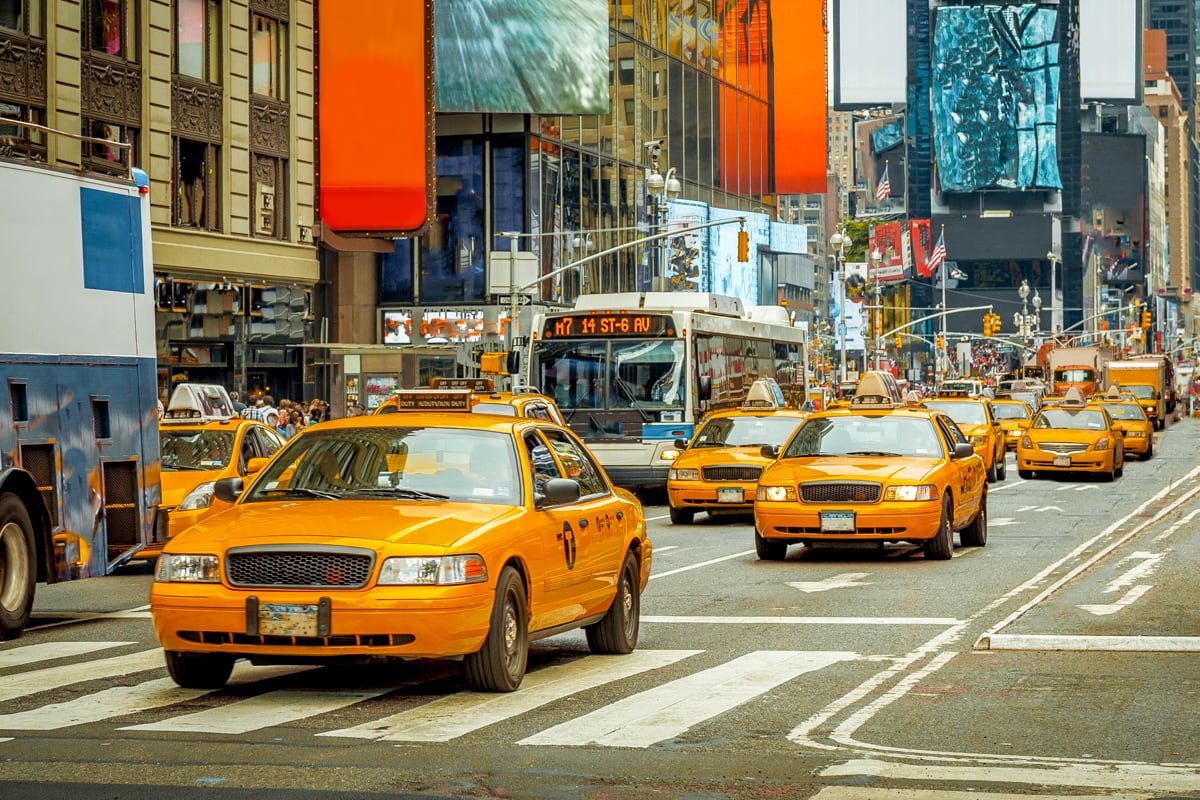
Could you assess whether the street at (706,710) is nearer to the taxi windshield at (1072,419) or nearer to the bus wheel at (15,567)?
the bus wheel at (15,567)

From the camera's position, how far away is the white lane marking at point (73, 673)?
10820 mm

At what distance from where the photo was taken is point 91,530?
14.5 meters

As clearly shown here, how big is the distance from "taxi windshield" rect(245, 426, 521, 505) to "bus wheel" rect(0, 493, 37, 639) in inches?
115

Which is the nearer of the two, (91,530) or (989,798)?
(989,798)

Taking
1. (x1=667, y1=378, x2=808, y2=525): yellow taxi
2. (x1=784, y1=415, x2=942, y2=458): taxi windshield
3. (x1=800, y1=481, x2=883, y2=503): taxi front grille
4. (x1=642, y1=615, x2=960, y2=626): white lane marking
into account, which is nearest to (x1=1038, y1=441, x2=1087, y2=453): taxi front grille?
(x1=667, y1=378, x2=808, y2=525): yellow taxi

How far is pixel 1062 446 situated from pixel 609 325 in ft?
37.1

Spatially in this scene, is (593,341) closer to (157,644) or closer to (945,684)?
(157,644)

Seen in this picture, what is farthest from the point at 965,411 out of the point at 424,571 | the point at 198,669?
the point at 424,571

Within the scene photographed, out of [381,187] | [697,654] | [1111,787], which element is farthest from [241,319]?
[1111,787]

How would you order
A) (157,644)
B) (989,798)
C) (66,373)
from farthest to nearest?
(66,373)
(157,644)
(989,798)

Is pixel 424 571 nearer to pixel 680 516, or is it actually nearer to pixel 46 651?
pixel 46 651

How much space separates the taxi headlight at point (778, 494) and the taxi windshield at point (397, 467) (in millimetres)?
8498

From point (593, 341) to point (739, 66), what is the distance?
57530 millimetres

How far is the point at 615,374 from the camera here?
32.5 meters
